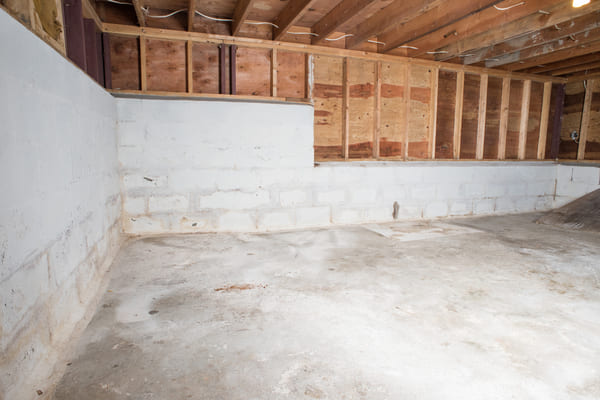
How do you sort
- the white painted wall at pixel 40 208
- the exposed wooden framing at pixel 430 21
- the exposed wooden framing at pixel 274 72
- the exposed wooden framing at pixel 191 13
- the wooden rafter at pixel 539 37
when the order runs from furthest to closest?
the exposed wooden framing at pixel 274 72 → the wooden rafter at pixel 539 37 → the exposed wooden framing at pixel 430 21 → the exposed wooden framing at pixel 191 13 → the white painted wall at pixel 40 208

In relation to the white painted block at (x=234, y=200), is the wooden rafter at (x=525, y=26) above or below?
above

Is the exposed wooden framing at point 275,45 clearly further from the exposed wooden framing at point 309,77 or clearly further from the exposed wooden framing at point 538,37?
the exposed wooden framing at point 538,37

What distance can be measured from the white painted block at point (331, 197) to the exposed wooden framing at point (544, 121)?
153 inches

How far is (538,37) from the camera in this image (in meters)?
3.84

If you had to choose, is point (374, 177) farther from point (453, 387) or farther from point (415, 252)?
point (453, 387)

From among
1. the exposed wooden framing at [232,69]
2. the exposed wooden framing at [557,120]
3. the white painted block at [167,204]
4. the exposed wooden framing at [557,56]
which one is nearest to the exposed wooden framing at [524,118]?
the exposed wooden framing at [557,56]

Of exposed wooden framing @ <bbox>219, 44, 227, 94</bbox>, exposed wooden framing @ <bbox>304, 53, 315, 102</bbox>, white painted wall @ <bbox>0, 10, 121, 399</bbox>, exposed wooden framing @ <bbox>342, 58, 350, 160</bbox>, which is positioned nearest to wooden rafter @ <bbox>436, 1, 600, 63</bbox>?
exposed wooden framing @ <bbox>342, 58, 350, 160</bbox>

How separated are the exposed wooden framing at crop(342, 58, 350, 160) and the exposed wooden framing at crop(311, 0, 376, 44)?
50 cm

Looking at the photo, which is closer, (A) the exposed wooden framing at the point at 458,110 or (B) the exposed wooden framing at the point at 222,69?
(B) the exposed wooden framing at the point at 222,69

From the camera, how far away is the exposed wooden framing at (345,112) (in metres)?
4.29

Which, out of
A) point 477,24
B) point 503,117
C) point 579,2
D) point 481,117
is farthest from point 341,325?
point 503,117

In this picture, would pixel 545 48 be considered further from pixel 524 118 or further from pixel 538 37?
pixel 524 118

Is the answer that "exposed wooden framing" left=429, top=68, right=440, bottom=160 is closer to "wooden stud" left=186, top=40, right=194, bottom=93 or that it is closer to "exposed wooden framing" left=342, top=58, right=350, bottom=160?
"exposed wooden framing" left=342, top=58, right=350, bottom=160

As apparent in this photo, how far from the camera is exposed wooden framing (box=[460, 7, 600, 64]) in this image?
11.1 ft
